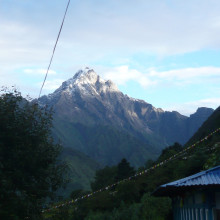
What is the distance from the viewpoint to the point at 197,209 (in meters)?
14.4

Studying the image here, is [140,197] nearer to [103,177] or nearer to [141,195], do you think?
[141,195]

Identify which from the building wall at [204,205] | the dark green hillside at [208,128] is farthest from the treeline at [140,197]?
the dark green hillside at [208,128]

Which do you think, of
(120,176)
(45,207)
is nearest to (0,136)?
(45,207)

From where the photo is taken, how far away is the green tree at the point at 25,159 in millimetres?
14859

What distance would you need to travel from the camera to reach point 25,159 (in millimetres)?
15766

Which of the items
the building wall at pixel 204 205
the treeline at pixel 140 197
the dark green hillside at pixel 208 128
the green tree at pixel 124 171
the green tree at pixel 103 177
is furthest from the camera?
the green tree at pixel 103 177

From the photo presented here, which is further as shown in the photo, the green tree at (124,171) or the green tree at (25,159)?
the green tree at (124,171)

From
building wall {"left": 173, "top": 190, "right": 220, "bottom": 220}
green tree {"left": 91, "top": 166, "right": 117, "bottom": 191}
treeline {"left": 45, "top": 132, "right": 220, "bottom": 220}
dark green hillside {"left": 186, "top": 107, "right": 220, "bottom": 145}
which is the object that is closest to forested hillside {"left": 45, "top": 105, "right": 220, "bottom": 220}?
treeline {"left": 45, "top": 132, "right": 220, "bottom": 220}

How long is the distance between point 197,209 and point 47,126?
24.1 ft

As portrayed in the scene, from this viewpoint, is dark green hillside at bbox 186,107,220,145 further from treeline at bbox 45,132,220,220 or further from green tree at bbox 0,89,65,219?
green tree at bbox 0,89,65,219

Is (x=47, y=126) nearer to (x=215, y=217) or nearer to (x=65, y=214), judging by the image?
(x=65, y=214)

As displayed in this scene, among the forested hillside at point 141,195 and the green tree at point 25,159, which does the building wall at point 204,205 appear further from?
the green tree at point 25,159

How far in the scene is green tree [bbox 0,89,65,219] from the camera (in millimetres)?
14859

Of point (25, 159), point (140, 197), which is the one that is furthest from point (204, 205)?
point (140, 197)
